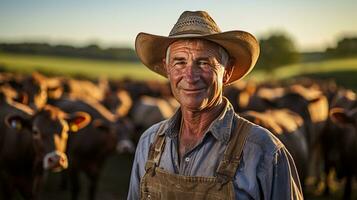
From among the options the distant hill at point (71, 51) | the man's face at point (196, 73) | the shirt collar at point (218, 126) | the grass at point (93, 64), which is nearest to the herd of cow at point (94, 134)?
the shirt collar at point (218, 126)

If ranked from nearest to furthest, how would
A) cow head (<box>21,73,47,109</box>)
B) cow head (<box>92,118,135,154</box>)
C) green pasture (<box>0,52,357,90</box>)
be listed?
1. cow head (<box>92,118,135,154</box>)
2. cow head (<box>21,73,47,109</box>)
3. green pasture (<box>0,52,357,90</box>)

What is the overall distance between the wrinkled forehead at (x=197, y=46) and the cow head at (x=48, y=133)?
4.41m

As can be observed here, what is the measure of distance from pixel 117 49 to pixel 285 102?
9044 centimetres

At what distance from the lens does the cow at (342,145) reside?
759 centimetres

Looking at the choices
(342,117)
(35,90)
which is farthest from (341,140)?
(35,90)

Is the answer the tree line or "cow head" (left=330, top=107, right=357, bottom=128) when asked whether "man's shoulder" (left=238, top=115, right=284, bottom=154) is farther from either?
the tree line

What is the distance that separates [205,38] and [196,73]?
0.63 feet

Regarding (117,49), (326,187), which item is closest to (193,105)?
(326,187)

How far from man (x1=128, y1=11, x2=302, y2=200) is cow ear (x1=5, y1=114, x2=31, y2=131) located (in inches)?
181

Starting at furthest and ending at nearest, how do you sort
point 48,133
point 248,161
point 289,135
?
1. point 289,135
2. point 48,133
3. point 248,161

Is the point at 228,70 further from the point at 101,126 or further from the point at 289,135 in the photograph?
the point at 101,126

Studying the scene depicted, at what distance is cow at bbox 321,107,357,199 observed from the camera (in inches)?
299

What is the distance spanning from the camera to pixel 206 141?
243 cm

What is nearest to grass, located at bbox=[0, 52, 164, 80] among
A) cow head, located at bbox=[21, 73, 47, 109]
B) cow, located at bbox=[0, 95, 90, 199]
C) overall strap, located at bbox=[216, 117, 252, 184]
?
cow head, located at bbox=[21, 73, 47, 109]
